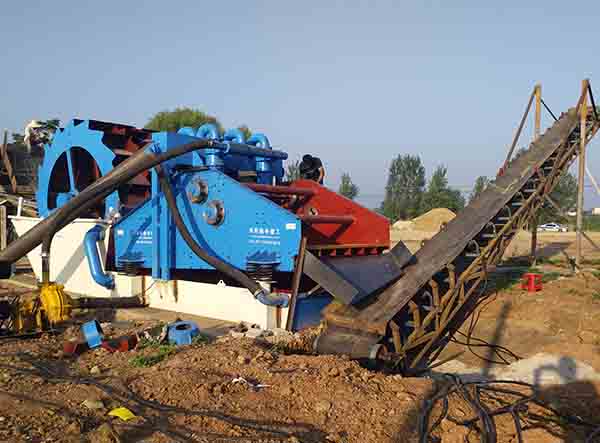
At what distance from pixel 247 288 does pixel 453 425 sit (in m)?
3.73

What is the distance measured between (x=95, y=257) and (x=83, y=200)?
1.82 meters

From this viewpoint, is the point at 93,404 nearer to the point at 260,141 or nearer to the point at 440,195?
the point at 260,141

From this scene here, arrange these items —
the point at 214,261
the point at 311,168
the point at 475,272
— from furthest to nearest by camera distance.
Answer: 1. the point at 311,168
2. the point at 475,272
3. the point at 214,261

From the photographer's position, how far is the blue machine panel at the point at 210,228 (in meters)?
6.91

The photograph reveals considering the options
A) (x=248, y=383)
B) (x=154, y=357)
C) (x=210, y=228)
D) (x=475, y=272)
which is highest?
(x=210, y=228)

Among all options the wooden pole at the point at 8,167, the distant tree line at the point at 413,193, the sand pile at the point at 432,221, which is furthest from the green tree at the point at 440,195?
the wooden pole at the point at 8,167

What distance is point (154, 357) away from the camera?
5395 millimetres

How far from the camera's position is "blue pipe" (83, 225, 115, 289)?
909 cm

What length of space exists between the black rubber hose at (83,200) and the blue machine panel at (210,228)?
54 cm

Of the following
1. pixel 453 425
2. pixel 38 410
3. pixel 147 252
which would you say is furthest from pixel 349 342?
pixel 147 252

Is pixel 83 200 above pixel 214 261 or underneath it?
above

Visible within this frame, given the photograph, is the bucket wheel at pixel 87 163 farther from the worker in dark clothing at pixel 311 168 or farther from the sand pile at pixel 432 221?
the sand pile at pixel 432 221

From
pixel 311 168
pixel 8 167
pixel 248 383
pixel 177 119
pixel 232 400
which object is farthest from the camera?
pixel 177 119

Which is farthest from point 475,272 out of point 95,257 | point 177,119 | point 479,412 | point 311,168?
point 177,119
